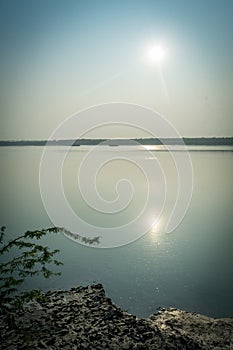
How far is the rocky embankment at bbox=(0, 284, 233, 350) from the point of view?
756 centimetres

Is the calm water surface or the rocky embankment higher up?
the calm water surface

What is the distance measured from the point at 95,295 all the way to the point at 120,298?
1.02 meters

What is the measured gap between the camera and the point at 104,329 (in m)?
8.24

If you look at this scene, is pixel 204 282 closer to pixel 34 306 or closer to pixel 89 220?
pixel 34 306

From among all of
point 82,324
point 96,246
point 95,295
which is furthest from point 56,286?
point 96,246

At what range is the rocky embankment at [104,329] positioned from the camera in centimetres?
756

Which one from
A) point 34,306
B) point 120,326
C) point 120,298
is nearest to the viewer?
point 120,326

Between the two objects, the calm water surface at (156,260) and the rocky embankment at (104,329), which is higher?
the calm water surface at (156,260)

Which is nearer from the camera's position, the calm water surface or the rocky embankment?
the rocky embankment

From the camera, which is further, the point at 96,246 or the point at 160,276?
the point at 96,246

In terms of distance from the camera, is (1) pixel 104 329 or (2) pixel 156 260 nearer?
(1) pixel 104 329

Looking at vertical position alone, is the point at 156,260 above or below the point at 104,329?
above

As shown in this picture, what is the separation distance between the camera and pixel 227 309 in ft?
33.6

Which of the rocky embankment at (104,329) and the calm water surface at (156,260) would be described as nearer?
the rocky embankment at (104,329)
